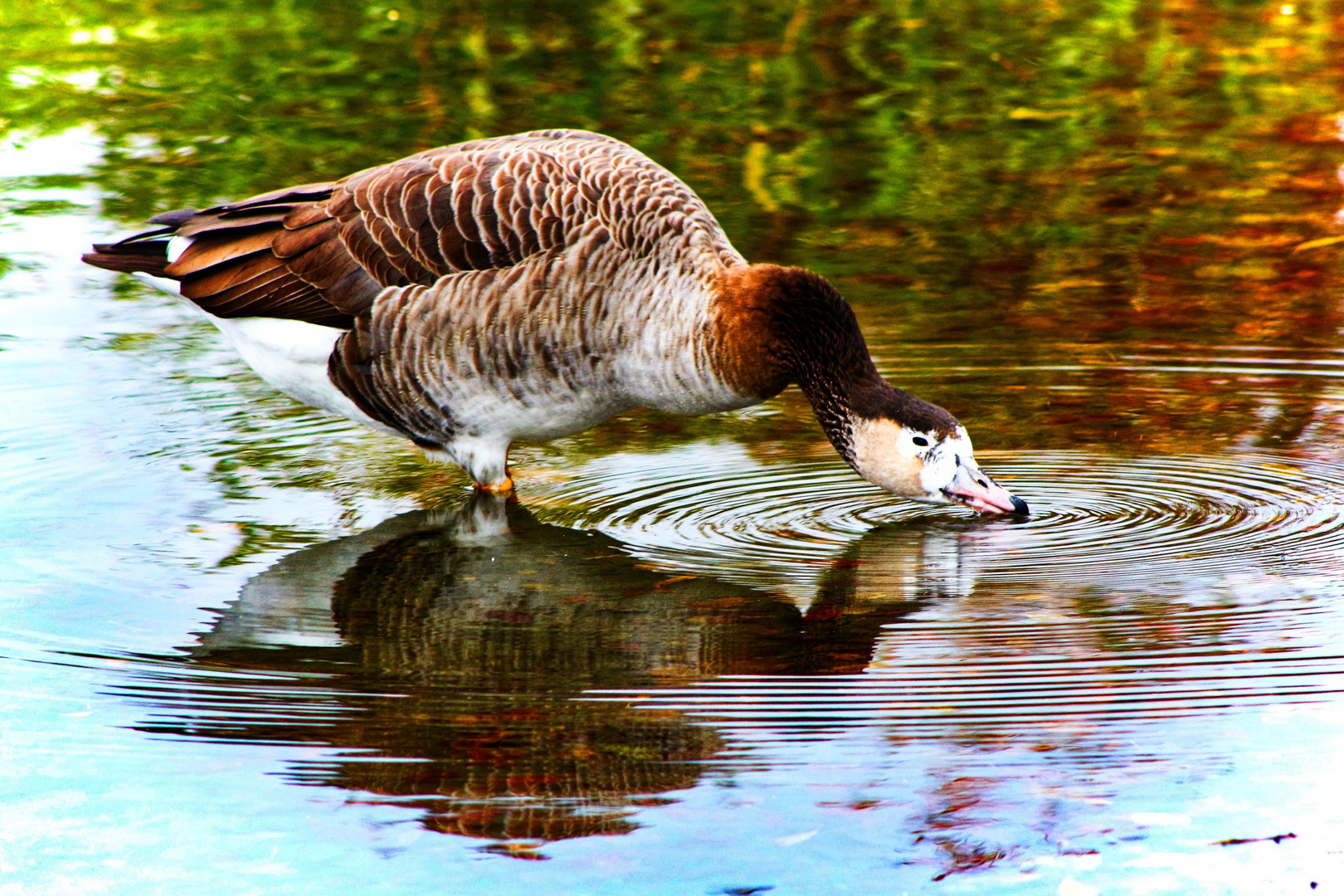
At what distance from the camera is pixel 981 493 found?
6.93m

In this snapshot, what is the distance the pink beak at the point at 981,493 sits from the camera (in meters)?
6.91

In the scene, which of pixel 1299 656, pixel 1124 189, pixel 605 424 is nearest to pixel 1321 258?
pixel 1124 189

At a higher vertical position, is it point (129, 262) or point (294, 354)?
point (129, 262)

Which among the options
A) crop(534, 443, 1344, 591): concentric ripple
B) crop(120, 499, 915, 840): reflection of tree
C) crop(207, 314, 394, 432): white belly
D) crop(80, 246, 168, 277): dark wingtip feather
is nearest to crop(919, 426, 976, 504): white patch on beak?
crop(534, 443, 1344, 591): concentric ripple

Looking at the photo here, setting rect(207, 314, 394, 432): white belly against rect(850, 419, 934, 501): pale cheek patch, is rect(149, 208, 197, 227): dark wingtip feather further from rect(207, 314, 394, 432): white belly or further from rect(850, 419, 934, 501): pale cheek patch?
rect(850, 419, 934, 501): pale cheek patch

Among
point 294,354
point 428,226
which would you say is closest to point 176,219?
point 294,354

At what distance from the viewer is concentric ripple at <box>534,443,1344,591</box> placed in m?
6.52

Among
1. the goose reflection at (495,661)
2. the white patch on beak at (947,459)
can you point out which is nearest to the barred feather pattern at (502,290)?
the goose reflection at (495,661)

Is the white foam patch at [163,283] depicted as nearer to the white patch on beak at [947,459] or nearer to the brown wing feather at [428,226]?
the brown wing feather at [428,226]

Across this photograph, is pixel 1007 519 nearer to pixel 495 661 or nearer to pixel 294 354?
pixel 495 661

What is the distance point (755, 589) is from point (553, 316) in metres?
1.64

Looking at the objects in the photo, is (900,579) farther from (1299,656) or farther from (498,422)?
(498,422)

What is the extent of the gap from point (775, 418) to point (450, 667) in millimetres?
3580

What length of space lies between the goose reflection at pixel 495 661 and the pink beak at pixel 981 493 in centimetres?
33
